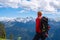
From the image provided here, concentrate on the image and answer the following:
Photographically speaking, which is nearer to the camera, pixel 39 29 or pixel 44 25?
pixel 39 29

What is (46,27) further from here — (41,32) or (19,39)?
(19,39)

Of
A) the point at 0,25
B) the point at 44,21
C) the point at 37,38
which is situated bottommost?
the point at 0,25

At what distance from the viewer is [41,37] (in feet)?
48.6

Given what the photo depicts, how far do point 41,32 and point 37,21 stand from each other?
2.01 feet

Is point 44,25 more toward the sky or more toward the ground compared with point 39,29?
more toward the sky

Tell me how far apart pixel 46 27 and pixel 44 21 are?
13.0 inches

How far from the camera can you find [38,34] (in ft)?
48.1

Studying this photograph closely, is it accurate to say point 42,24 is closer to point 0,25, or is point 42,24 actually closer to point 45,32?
point 45,32

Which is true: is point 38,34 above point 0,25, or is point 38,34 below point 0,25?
above

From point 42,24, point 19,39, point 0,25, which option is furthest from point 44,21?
point 0,25

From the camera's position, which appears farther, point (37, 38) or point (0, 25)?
point (0, 25)

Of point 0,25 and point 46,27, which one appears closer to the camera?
point 46,27

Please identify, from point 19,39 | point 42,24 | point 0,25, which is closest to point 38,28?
point 42,24

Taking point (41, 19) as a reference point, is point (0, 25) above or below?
below
